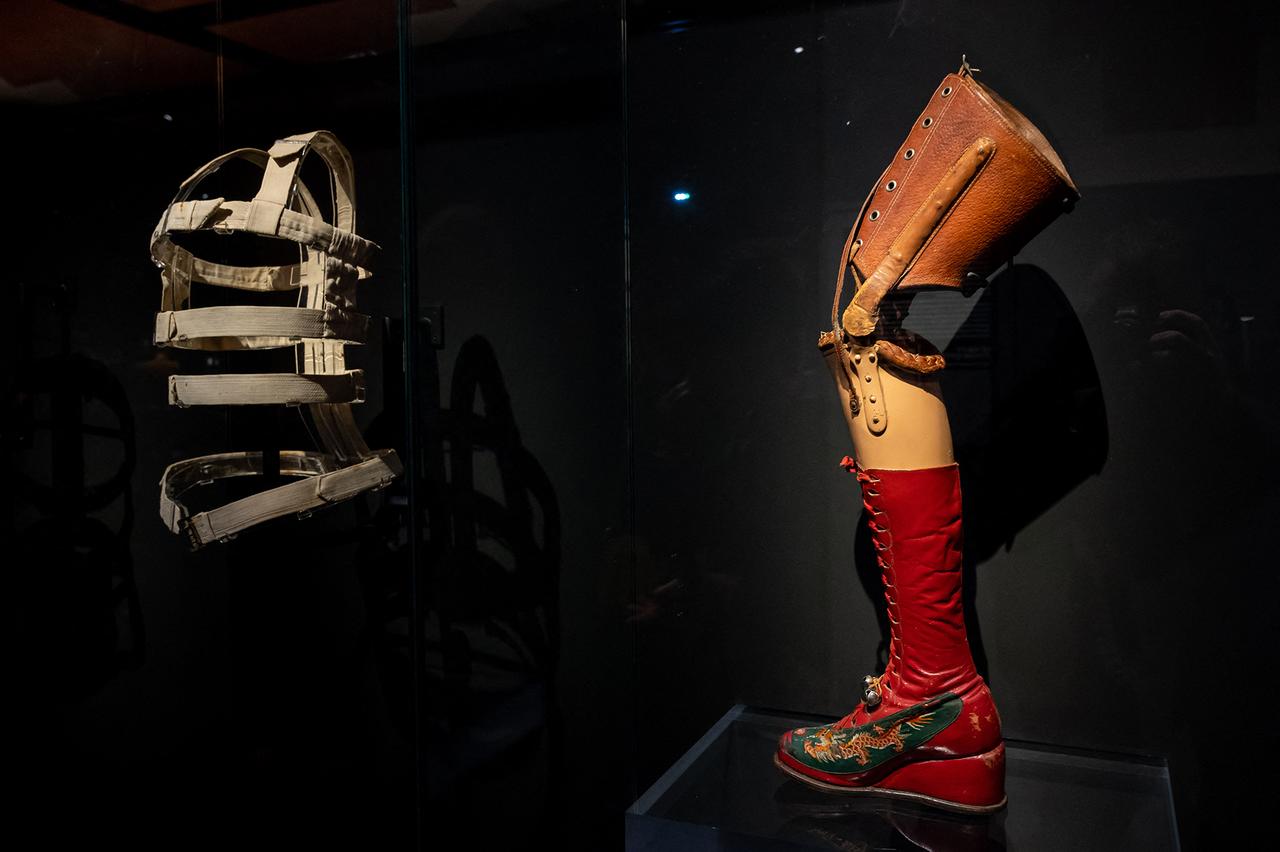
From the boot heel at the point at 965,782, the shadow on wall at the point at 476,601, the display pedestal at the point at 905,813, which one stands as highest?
the shadow on wall at the point at 476,601

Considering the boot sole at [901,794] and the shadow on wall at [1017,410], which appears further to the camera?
the shadow on wall at [1017,410]

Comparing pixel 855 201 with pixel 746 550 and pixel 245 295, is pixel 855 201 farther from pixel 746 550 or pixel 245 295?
pixel 245 295

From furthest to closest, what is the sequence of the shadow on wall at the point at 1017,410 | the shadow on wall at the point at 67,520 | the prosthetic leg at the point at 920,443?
the shadow on wall at the point at 1017,410 < the prosthetic leg at the point at 920,443 < the shadow on wall at the point at 67,520

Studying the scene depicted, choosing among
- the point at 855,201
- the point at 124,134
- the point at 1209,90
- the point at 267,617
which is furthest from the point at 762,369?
the point at 124,134

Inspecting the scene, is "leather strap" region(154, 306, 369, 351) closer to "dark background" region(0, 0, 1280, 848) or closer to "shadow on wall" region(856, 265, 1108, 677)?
"dark background" region(0, 0, 1280, 848)

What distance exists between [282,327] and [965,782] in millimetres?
1251

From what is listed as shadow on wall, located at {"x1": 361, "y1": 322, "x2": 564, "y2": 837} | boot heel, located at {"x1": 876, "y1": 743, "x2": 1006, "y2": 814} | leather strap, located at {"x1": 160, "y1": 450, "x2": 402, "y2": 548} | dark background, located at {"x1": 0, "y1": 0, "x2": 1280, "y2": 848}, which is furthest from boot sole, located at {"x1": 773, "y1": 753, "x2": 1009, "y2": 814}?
leather strap, located at {"x1": 160, "y1": 450, "x2": 402, "y2": 548}

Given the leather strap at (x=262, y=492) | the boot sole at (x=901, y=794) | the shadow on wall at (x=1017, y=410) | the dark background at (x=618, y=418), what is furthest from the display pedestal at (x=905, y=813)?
the leather strap at (x=262, y=492)

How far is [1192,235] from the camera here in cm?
160

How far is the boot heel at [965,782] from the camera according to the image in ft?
4.54

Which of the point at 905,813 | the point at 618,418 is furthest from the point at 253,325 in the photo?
the point at 905,813

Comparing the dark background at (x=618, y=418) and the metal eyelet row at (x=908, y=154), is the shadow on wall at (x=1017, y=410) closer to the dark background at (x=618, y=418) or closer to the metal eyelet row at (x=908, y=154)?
the dark background at (x=618, y=418)

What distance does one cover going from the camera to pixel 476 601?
1.56 metres

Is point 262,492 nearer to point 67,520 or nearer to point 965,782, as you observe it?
point 67,520
